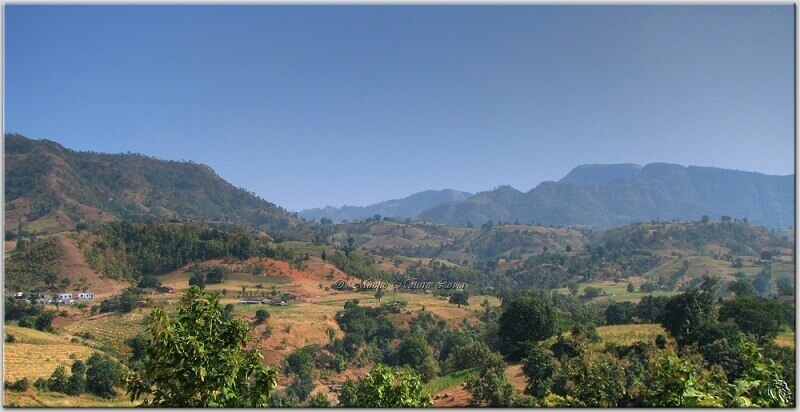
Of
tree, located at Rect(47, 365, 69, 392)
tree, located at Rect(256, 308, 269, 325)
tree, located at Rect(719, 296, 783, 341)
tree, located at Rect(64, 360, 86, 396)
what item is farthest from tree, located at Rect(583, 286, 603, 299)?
tree, located at Rect(47, 365, 69, 392)

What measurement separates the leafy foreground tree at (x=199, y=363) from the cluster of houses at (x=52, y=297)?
8117 centimetres

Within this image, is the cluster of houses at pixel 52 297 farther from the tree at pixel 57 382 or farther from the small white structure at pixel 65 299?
the tree at pixel 57 382

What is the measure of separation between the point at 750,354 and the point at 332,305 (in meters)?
80.4

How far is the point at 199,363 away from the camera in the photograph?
6.45 metres

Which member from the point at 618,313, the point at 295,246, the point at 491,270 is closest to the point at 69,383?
the point at 618,313

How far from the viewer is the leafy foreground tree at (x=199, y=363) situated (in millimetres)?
6395

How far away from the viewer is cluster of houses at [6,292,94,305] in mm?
74688

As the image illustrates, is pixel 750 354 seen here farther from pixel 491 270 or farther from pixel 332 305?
pixel 491 270

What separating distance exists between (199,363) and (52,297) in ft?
290

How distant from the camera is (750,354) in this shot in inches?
280

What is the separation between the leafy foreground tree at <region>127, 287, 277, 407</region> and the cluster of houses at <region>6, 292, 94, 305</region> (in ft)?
266

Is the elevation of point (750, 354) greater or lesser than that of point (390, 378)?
greater

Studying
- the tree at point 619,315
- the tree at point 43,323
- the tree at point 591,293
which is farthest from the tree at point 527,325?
the tree at point 591,293

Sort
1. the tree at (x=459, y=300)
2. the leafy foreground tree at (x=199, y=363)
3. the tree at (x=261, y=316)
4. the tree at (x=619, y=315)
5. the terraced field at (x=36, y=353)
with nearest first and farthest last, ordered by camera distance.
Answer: the leafy foreground tree at (x=199, y=363) < the terraced field at (x=36, y=353) < the tree at (x=619, y=315) < the tree at (x=261, y=316) < the tree at (x=459, y=300)
